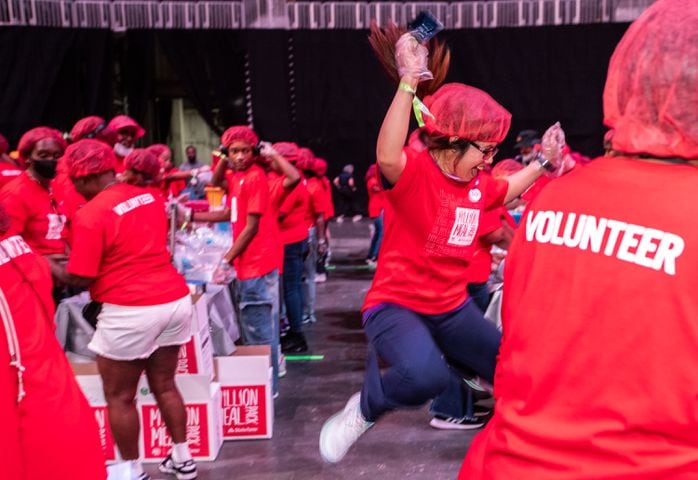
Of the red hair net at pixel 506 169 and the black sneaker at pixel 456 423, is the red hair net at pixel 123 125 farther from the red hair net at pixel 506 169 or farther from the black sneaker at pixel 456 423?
the black sneaker at pixel 456 423

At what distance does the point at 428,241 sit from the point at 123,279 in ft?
4.79

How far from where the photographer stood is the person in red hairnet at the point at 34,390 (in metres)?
1.99

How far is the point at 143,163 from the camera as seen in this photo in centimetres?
369

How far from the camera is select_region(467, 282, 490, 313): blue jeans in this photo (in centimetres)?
473

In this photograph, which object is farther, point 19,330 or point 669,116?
point 19,330

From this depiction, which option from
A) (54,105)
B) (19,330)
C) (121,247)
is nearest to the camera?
(19,330)

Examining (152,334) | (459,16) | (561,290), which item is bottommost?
(152,334)

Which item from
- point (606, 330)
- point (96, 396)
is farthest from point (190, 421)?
point (606, 330)

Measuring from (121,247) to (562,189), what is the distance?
2.57m

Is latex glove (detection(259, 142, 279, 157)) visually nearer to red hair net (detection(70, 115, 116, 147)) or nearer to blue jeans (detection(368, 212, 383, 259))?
red hair net (detection(70, 115, 116, 147))

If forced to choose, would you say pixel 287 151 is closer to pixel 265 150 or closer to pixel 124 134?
pixel 124 134

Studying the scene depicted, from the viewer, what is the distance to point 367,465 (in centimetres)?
403

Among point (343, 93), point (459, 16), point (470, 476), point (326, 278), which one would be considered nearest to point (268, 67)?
point (343, 93)

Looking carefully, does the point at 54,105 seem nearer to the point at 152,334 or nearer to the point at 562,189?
the point at 152,334
